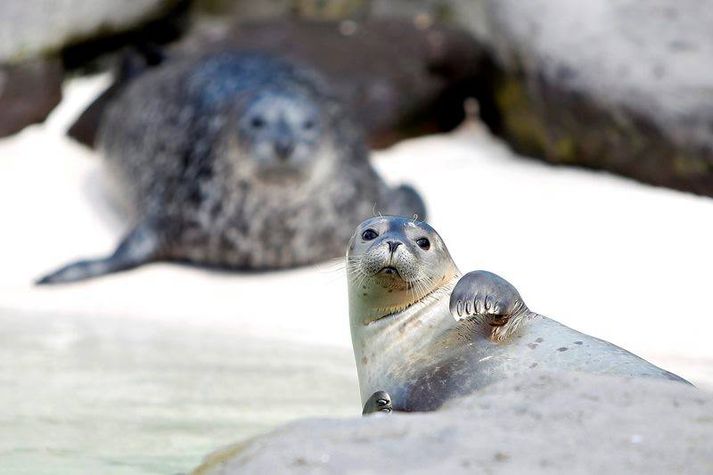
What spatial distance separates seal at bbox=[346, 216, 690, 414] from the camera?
304 cm

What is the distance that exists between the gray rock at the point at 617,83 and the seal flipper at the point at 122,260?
2563mm

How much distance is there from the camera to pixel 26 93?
Answer: 8.98 metres

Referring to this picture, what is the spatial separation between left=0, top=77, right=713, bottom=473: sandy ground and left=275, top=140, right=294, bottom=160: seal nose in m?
0.62

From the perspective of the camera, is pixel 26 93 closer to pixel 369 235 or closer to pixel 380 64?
pixel 380 64

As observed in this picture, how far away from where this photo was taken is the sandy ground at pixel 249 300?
13.2 feet

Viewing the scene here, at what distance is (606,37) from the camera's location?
761 centimetres

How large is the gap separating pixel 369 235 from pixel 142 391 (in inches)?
50.8

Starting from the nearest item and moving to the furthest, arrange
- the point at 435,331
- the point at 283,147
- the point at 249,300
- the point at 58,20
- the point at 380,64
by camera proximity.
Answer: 1. the point at 435,331
2. the point at 249,300
3. the point at 283,147
4. the point at 380,64
5. the point at 58,20

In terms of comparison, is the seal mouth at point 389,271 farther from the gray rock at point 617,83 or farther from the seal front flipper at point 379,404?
the gray rock at point 617,83

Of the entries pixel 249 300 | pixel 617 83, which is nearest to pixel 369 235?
pixel 249 300

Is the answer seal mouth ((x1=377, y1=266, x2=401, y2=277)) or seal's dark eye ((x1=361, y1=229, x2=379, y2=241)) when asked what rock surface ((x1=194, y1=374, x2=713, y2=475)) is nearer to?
seal mouth ((x1=377, y1=266, x2=401, y2=277))

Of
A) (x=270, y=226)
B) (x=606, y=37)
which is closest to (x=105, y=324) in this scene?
(x=270, y=226)

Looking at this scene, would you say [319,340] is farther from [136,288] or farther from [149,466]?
[149,466]

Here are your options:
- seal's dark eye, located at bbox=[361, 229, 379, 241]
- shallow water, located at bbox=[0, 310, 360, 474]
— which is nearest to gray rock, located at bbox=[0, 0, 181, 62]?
shallow water, located at bbox=[0, 310, 360, 474]
